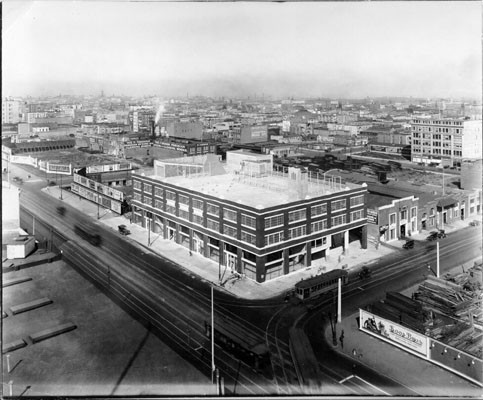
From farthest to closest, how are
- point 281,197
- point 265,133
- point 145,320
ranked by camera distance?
1. point 265,133
2. point 281,197
3. point 145,320

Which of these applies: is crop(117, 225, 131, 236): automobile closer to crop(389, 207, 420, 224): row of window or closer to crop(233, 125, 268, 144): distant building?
crop(389, 207, 420, 224): row of window

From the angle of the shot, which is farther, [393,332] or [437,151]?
[437,151]

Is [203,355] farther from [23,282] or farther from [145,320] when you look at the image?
[23,282]

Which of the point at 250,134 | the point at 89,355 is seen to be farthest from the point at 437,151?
the point at 89,355

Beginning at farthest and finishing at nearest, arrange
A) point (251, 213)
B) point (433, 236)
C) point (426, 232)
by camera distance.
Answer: point (426, 232) → point (433, 236) → point (251, 213)

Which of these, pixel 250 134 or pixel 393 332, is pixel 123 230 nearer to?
pixel 393 332

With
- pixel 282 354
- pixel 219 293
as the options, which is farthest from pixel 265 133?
pixel 282 354
